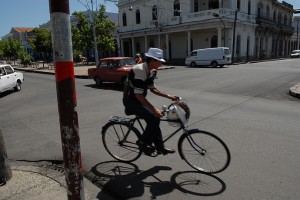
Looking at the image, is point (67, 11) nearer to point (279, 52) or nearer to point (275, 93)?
point (275, 93)

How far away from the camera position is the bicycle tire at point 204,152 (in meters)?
4.13

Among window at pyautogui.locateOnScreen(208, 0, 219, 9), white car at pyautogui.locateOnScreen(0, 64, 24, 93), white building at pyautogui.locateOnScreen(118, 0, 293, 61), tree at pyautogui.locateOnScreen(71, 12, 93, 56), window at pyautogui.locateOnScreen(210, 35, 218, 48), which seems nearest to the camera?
white car at pyautogui.locateOnScreen(0, 64, 24, 93)

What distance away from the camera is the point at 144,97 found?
4.21 meters

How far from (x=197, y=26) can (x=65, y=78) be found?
1344 inches

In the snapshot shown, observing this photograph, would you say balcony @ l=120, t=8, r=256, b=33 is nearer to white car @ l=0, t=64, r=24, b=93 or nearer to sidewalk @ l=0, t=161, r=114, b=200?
white car @ l=0, t=64, r=24, b=93

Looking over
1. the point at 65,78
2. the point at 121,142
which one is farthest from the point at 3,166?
the point at 65,78

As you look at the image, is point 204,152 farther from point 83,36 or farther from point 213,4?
point 213,4

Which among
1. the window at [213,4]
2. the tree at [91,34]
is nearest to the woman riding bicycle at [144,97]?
the tree at [91,34]

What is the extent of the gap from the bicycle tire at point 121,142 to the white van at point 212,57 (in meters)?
25.2

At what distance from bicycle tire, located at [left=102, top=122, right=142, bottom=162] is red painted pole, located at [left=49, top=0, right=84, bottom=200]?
172 cm

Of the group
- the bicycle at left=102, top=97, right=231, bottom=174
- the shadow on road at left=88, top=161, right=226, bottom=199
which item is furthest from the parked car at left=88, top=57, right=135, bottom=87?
the shadow on road at left=88, top=161, right=226, bottom=199

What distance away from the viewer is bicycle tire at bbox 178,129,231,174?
4.13 meters

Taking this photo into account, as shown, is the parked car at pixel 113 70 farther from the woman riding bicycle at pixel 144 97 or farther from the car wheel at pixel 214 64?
the car wheel at pixel 214 64

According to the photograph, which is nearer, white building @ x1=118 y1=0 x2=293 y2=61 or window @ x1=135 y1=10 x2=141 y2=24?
white building @ x1=118 y1=0 x2=293 y2=61
